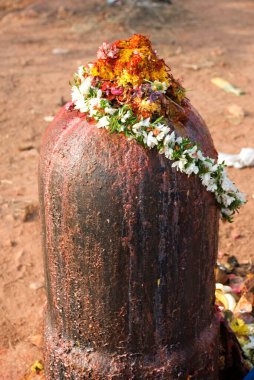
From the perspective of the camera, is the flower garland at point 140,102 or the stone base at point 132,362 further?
the stone base at point 132,362

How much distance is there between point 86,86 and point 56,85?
548 cm

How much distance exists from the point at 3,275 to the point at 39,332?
2.25 feet

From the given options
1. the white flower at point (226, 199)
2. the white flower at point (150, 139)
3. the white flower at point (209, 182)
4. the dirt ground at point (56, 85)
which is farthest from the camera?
the dirt ground at point (56, 85)

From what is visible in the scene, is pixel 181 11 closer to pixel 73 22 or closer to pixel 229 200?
pixel 73 22

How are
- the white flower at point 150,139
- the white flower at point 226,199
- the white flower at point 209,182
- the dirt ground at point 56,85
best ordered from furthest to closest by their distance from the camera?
the dirt ground at point 56,85 < the white flower at point 226,199 < the white flower at point 209,182 < the white flower at point 150,139

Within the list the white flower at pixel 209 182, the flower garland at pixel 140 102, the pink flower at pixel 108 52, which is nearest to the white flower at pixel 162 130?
the flower garland at pixel 140 102

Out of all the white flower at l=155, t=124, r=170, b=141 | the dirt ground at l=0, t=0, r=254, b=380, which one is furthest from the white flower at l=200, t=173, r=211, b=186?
the dirt ground at l=0, t=0, r=254, b=380

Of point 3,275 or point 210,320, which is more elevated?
point 210,320

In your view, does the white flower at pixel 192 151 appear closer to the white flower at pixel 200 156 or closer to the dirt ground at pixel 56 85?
the white flower at pixel 200 156

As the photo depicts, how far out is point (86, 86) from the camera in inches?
108

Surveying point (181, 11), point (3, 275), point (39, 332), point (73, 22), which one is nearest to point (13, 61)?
point (73, 22)

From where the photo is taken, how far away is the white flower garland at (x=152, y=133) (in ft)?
8.61

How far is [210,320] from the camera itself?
10.1 feet

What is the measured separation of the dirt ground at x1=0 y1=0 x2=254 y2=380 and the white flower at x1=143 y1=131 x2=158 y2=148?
1.76 meters
